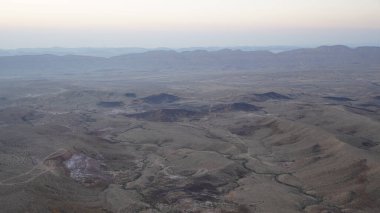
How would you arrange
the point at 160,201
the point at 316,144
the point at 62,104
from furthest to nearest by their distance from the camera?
1. the point at 62,104
2. the point at 316,144
3. the point at 160,201

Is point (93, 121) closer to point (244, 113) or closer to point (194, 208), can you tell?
point (244, 113)

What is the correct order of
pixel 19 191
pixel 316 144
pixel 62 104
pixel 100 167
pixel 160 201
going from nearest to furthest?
pixel 19 191 < pixel 160 201 < pixel 100 167 < pixel 316 144 < pixel 62 104

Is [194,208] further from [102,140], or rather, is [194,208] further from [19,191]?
[102,140]

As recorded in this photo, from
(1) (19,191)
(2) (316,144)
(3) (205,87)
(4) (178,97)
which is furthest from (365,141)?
(3) (205,87)

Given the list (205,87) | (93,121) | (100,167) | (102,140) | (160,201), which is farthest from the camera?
(205,87)

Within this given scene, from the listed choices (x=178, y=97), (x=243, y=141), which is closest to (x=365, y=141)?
(x=243, y=141)

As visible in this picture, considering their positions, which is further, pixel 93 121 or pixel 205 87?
pixel 205 87

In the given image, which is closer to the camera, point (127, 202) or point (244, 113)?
point (127, 202)
